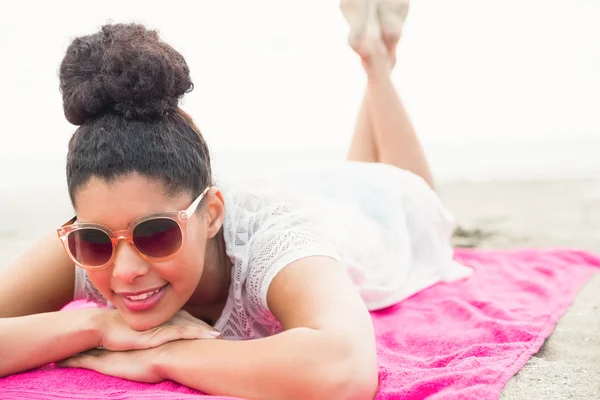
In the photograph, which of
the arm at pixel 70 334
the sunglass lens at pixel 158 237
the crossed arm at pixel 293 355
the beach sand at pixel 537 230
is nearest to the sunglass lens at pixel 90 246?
the sunglass lens at pixel 158 237

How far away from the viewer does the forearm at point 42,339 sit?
236 cm

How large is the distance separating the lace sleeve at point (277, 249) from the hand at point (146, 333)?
0.25 metres

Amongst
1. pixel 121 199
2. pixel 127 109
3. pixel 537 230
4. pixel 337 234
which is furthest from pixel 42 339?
pixel 537 230

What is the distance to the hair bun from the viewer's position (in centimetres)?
224

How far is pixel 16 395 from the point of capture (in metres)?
2.23

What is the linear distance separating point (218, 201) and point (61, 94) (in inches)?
27.0

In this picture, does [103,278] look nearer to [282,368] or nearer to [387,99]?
[282,368]

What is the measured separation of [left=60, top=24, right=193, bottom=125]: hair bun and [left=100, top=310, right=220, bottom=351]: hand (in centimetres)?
74

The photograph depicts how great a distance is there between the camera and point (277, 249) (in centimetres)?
253

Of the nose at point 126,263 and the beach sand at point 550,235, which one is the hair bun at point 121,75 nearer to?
the nose at point 126,263

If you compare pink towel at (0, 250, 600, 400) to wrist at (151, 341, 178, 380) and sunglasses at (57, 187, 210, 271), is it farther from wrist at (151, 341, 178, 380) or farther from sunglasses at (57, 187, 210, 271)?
sunglasses at (57, 187, 210, 271)

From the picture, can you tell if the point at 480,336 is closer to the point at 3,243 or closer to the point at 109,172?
the point at 109,172

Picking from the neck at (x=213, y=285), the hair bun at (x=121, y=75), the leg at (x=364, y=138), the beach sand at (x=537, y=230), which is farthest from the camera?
the leg at (x=364, y=138)

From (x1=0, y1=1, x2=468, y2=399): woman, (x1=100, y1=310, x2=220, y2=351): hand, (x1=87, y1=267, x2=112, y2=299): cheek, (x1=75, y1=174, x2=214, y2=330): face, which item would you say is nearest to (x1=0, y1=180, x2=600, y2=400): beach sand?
(x1=0, y1=1, x2=468, y2=399): woman
